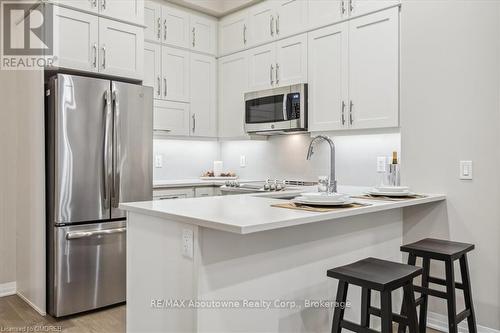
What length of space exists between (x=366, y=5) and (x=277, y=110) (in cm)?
124

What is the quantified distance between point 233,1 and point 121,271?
3.10 m

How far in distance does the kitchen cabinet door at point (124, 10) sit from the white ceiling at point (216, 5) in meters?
0.91

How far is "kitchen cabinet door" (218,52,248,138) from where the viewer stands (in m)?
4.48

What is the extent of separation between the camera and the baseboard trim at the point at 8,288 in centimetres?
344

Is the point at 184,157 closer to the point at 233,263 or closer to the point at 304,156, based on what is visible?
the point at 304,156

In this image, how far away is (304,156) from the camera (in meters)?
4.24

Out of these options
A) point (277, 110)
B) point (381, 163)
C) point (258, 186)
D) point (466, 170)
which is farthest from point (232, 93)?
point (466, 170)

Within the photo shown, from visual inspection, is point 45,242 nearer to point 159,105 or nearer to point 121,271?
point 121,271

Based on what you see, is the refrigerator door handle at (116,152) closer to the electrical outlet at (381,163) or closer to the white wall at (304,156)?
the white wall at (304,156)

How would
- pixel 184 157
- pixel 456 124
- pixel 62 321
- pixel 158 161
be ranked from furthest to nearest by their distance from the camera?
pixel 184 157
pixel 158 161
pixel 62 321
pixel 456 124

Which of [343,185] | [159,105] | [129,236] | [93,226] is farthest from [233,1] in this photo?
[129,236]

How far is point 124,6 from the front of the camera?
343 cm

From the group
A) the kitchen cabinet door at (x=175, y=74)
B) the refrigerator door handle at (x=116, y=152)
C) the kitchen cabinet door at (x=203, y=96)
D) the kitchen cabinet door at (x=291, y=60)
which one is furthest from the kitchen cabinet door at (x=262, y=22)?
the refrigerator door handle at (x=116, y=152)

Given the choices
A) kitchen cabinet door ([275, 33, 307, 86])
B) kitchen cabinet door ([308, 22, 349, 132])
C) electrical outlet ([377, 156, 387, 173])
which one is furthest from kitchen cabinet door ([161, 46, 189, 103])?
electrical outlet ([377, 156, 387, 173])
